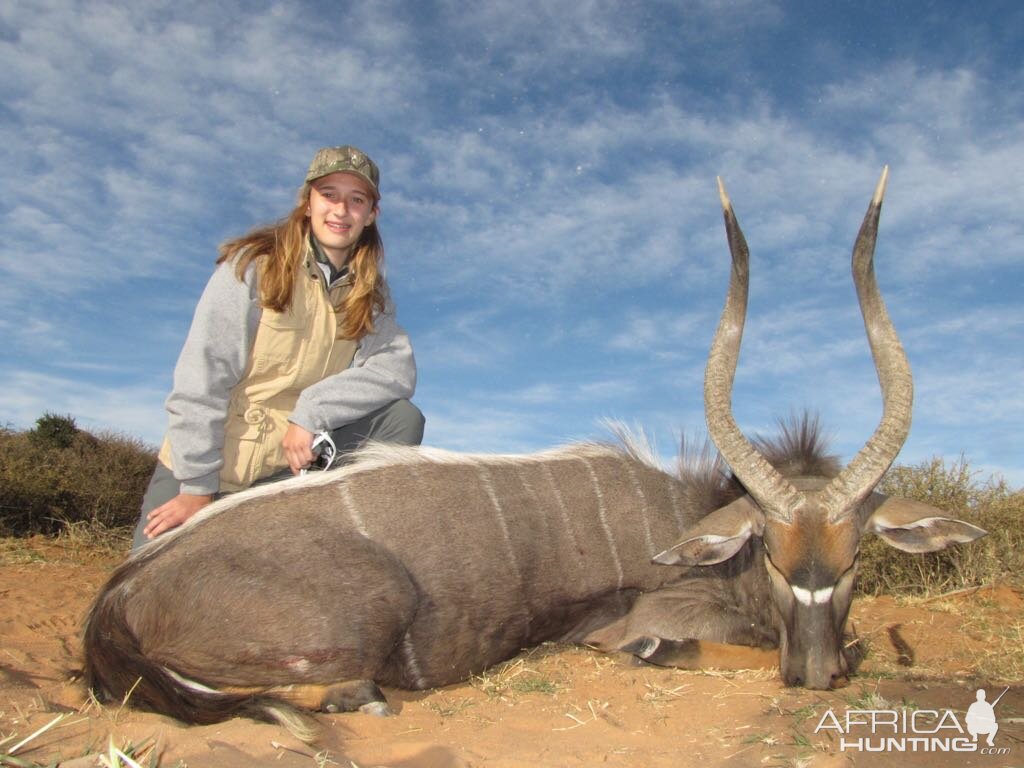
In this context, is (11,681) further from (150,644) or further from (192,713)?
(192,713)

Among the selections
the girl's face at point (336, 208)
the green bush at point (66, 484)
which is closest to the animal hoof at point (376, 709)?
the girl's face at point (336, 208)

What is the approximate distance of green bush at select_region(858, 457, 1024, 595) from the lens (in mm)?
5137

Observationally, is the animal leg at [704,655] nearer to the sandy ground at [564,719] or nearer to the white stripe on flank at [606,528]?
the sandy ground at [564,719]

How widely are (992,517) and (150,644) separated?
5.12 metres

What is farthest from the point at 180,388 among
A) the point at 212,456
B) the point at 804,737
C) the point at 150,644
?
the point at 804,737

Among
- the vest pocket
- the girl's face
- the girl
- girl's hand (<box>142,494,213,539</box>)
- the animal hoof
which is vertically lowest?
the animal hoof

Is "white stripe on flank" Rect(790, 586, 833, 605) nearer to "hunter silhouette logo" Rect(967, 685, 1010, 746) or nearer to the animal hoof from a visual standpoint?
"hunter silhouette logo" Rect(967, 685, 1010, 746)

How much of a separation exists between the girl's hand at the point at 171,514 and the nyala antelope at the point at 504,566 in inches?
16.0

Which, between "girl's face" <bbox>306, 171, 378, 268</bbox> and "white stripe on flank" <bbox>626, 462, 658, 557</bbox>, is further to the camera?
"girl's face" <bbox>306, 171, 378, 268</bbox>

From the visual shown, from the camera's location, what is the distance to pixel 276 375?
389cm

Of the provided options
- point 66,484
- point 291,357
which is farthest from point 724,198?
point 66,484

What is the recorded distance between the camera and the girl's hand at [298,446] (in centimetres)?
370

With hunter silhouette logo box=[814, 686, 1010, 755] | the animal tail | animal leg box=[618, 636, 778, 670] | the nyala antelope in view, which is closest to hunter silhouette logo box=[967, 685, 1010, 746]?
hunter silhouette logo box=[814, 686, 1010, 755]

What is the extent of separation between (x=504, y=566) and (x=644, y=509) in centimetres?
78
